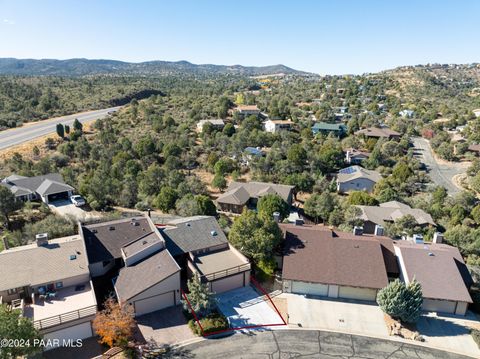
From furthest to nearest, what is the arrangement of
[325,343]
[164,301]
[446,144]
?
[446,144] → [164,301] → [325,343]

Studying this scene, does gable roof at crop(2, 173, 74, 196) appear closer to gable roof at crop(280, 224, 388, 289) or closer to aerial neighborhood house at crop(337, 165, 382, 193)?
gable roof at crop(280, 224, 388, 289)

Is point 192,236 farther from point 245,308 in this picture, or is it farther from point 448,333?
point 448,333

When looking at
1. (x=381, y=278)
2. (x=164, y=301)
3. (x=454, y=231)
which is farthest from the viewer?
(x=454, y=231)

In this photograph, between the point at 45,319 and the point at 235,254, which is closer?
the point at 45,319

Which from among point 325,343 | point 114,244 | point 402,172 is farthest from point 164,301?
point 402,172

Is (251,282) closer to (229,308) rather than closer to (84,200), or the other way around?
(229,308)

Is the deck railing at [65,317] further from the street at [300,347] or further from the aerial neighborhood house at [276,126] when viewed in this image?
the aerial neighborhood house at [276,126]
